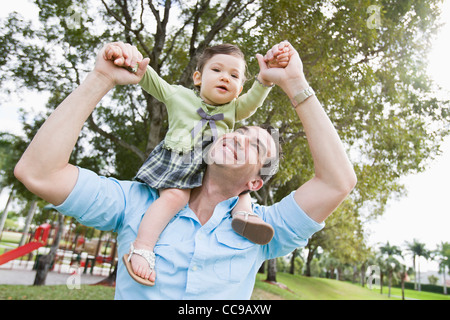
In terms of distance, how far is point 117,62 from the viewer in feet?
4.83

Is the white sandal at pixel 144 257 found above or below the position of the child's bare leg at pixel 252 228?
below

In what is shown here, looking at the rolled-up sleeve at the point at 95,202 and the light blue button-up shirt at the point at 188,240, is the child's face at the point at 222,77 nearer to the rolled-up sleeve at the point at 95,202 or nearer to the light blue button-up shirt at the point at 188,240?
the light blue button-up shirt at the point at 188,240

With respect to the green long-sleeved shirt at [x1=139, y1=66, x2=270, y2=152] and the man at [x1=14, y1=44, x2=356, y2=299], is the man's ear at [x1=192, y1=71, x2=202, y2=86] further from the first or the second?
the man at [x1=14, y1=44, x2=356, y2=299]

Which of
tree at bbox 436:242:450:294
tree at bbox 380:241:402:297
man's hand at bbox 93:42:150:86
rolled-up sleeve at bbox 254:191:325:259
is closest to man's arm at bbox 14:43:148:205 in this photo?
man's hand at bbox 93:42:150:86

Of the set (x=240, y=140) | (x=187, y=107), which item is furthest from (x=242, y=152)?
(x=187, y=107)

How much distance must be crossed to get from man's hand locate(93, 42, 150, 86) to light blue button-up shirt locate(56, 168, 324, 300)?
0.45 m

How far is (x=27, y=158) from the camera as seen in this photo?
135cm

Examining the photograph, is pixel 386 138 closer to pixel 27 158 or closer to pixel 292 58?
pixel 292 58

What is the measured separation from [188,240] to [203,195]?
29 centimetres

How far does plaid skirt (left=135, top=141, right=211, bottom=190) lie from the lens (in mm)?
1747

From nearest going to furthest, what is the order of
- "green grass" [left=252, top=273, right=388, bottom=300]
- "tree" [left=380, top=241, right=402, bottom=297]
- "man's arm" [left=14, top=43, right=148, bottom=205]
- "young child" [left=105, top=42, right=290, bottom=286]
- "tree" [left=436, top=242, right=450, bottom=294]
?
"man's arm" [left=14, top=43, right=148, bottom=205] → "young child" [left=105, top=42, right=290, bottom=286] → "green grass" [left=252, top=273, right=388, bottom=300] → "tree" [left=380, top=241, right=402, bottom=297] → "tree" [left=436, top=242, right=450, bottom=294]

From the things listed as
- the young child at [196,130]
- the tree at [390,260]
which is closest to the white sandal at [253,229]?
the young child at [196,130]

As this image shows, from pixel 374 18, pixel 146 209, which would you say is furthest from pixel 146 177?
pixel 374 18

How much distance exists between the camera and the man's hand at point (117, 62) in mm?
1490
